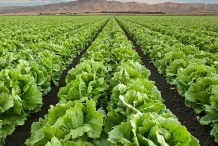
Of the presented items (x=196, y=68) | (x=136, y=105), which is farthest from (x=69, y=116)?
(x=196, y=68)

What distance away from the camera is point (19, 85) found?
5.55 meters

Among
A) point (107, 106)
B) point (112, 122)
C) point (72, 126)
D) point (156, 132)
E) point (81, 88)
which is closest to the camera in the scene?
point (156, 132)

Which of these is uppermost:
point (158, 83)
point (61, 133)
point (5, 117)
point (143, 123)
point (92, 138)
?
point (143, 123)

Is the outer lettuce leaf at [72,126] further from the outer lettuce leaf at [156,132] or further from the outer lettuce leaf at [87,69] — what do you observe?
the outer lettuce leaf at [87,69]

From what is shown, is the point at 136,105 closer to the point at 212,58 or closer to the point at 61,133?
the point at 61,133

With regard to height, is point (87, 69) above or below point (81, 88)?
above

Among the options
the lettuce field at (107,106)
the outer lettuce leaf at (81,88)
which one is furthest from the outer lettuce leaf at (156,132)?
the outer lettuce leaf at (81,88)

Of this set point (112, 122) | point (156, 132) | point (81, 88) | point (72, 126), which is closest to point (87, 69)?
point (81, 88)

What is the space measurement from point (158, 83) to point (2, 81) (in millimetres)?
5684

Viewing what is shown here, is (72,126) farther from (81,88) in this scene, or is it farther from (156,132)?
(81,88)

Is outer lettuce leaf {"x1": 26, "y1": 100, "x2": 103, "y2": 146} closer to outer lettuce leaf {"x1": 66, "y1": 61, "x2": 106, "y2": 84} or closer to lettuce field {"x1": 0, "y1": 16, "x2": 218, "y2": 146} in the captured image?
lettuce field {"x1": 0, "y1": 16, "x2": 218, "y2": 146}

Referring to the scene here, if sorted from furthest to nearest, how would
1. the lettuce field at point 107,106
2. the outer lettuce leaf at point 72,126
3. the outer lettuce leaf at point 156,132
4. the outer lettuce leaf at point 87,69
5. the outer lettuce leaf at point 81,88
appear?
the outer lettuce leaf at point 87,69
the outer lettuce leaf at point 81,88
the outer lettuce leaf at point 72,126
the lettuce field at point 107,106
the outer lettuce leaf at point 156,132

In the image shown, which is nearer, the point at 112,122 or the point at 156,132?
the point at 156,132

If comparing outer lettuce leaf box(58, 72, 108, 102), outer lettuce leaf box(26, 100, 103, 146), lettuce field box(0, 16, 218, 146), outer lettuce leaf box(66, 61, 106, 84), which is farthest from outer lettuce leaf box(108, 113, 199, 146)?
outer lettuce leaf box(66, 61, 106, 84)
